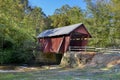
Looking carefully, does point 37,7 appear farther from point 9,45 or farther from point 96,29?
point 9,45

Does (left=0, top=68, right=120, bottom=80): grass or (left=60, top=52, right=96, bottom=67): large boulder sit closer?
(left=0, top=68, right=120, bottom=80): grass

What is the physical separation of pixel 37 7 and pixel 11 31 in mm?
33764

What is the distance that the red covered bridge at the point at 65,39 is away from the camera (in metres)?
28.8

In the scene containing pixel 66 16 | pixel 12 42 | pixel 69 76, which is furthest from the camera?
pixel 66 16

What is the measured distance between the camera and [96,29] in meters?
38.5

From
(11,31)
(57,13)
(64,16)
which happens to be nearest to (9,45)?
(11,31)

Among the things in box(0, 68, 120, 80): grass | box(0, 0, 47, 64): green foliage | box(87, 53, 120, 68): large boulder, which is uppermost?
box(0, 0, 47, 64): green foliage

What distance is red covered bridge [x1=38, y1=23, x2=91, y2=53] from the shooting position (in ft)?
94.3

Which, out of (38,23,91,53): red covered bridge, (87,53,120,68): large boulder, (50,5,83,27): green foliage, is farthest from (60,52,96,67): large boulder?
(50,5,83,27): green foliage

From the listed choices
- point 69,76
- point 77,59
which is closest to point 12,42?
point 77,59

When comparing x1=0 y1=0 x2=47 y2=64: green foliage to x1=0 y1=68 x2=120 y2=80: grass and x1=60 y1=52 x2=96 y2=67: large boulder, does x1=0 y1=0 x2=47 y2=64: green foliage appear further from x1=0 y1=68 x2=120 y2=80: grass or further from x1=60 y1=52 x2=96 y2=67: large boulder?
x1=0 y1=68 x2=120 y2=80: grass

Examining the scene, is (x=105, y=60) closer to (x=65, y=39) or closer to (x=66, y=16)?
(x=65, y=39)

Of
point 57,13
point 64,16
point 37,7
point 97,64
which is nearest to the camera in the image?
point 97,64

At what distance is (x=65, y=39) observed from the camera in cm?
2908
